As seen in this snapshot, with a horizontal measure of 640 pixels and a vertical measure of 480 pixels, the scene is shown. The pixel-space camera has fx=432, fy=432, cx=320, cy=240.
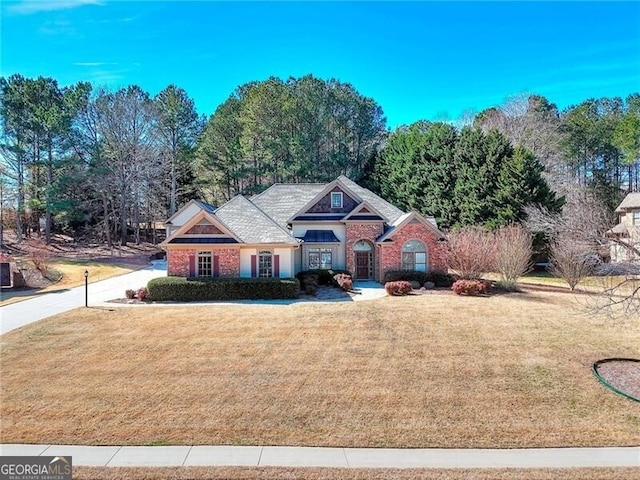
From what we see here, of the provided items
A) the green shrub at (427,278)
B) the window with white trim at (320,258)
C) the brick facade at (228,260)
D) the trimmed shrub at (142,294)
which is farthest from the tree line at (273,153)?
the trimmed shrub at (142,294)

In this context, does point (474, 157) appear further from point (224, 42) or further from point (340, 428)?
point (340, 428)

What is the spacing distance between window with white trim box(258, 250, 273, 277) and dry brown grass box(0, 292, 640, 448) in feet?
20.5

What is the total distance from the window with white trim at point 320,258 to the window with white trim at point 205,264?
7008 millimetres

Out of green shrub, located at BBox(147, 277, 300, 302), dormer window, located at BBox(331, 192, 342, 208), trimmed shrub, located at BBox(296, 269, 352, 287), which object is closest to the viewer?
green shrub, located at BBox(147, 277, 300, 302)

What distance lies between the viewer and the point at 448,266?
27969mm

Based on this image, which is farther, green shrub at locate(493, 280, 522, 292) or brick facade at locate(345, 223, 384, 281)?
brick facade at locate(345, 223, 384, 281)

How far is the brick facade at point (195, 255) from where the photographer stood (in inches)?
969

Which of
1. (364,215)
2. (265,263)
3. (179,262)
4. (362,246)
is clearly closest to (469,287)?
(362,246)

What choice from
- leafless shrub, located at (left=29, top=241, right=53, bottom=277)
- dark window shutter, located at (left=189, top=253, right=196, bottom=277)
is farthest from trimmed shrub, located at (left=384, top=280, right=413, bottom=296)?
leafless shrub, located at (left=29, top=241, right=53, bottom=277)

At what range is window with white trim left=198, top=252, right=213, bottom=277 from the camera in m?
24.8

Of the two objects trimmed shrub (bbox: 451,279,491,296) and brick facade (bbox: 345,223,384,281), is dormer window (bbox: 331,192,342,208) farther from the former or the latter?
trimmed shrub (bbox: 451,279,491,296)

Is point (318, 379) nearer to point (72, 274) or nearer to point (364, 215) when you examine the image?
point (364, 215)

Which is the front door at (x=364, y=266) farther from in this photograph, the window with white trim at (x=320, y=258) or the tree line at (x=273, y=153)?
the tree line at (x=273, y=153)

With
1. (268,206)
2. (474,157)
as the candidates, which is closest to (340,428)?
(268,206)
